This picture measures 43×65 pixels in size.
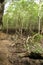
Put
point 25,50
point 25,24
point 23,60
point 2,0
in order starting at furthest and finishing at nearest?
point 25,24 → point 25,50 → point 23,60 → point 2,0

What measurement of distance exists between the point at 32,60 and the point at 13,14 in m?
16.9

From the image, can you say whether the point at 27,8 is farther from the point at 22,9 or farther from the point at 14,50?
the point at 14,50

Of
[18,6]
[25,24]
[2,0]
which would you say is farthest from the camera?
[25,24]

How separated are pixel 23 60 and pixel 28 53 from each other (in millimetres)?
699

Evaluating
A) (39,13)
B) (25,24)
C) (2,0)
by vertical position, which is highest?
(2,0)

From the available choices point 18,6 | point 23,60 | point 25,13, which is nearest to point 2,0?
point 23,60

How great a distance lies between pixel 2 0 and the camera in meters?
9.30

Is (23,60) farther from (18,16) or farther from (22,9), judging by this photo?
(18,16)

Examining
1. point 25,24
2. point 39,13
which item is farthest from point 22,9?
point 25,24

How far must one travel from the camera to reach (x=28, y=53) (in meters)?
13.1

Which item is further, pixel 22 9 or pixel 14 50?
pixel 22 9

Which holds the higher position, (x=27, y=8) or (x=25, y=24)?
(x=27, y=8)

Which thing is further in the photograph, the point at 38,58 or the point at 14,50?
the point at 14,50

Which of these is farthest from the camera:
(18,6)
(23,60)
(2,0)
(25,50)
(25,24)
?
(25,24)
